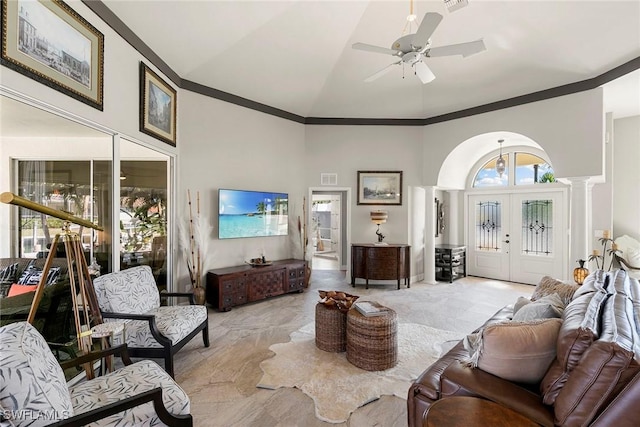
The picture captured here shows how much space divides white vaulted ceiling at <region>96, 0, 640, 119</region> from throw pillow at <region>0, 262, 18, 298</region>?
7.93 ft

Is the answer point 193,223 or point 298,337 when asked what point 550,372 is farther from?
point 193,223

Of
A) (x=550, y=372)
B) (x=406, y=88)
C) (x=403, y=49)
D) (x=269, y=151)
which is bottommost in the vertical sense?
(x=550, y=372)

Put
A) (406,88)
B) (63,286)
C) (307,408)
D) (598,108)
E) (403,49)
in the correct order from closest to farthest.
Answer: (307,408) → (63,286) → (403,49) → (598,108) → (406,88)

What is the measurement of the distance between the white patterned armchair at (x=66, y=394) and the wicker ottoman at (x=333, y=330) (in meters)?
1.62

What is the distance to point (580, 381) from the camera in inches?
48.3

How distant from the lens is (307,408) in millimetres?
2246

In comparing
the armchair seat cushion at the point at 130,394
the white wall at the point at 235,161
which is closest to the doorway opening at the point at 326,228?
the white wall at the point at 235,161

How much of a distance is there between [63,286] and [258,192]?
10.2ft

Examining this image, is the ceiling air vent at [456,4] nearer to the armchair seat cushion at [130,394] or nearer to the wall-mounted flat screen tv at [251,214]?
the armchair seat cushion at [130,394]

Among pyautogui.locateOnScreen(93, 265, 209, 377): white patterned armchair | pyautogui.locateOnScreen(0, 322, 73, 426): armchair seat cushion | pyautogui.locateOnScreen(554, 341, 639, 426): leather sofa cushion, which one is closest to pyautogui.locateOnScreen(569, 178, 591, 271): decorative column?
pyautogui.locateOnScreen(554, 341, 639, 426): leather sofa cushion

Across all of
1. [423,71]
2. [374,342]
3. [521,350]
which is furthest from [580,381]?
[423,71]

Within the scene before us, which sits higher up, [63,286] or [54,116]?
[54,116]

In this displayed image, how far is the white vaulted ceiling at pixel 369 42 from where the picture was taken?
132 inches

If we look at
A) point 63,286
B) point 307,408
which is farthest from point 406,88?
point 63,286
